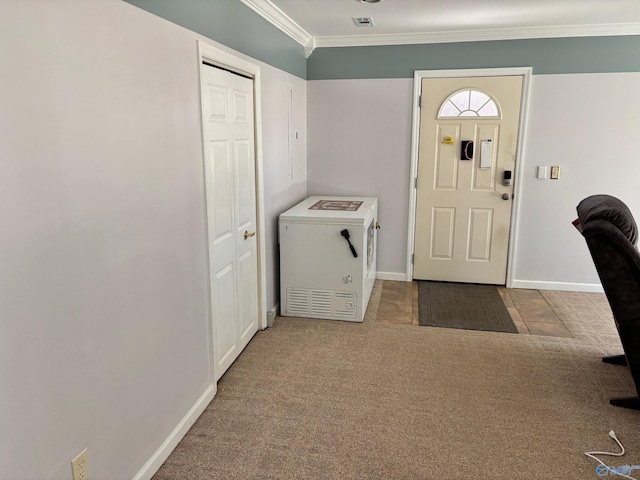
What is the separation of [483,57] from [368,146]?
1.28 metres

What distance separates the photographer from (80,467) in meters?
1.61

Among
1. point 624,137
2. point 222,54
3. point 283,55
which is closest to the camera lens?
point 222,54

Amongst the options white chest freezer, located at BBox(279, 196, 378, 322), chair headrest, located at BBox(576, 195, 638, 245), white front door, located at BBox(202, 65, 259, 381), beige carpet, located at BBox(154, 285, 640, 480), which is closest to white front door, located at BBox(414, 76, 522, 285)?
white chest freezer, located at BBox(279, 196, 378, 322)

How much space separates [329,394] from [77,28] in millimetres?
2148

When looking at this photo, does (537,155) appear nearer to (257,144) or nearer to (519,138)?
(519,138)

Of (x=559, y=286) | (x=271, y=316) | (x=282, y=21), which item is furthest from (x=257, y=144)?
(x=559, y=286)

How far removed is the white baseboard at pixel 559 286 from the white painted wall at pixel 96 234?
3.34 metres

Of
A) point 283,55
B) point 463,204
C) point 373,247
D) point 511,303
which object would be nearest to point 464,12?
point 283,55

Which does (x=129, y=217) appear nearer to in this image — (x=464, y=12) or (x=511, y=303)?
(x=464, y=12)

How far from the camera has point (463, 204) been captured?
14.9 ft

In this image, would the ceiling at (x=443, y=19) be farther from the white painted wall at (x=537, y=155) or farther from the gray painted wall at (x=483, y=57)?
the white painted wall at (x=537, y=155)

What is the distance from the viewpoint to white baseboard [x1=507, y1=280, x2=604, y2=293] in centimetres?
444

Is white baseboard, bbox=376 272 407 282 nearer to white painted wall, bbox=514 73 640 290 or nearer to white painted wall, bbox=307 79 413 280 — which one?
white painted wall, bbox=307 79 413 280

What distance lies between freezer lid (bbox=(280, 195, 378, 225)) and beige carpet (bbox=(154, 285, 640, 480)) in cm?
85
